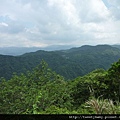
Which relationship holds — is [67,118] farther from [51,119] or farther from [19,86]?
[19,86]

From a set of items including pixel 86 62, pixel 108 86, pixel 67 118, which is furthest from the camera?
pixel 86 62

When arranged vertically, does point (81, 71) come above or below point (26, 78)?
below

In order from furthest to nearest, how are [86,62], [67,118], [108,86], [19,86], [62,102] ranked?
[86,62], [108,86], [19,86], [62,102], [67,118]

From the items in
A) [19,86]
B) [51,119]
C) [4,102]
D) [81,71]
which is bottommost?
[81,71]

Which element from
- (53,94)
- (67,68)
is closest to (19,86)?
(53,94)

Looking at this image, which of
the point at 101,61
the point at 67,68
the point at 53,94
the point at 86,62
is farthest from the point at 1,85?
the point at 101,61

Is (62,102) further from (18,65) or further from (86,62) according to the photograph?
(86,62)

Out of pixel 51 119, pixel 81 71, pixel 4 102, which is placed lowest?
pixel 81 71

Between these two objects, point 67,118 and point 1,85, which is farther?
point 1,85

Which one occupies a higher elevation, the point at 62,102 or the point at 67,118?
the point at 67,118

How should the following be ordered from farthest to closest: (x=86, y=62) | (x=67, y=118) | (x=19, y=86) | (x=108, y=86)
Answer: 1. (x=86, y=62)
2. (x=108, y=86)
3. (x=19, y=86)
4. (x=67, y=118)
